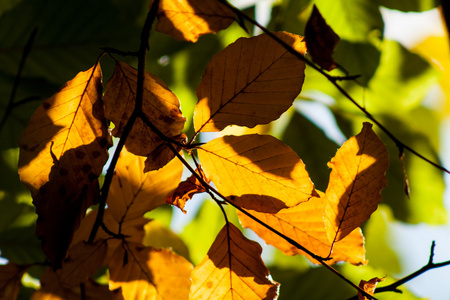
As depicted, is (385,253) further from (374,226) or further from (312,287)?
(312,287)

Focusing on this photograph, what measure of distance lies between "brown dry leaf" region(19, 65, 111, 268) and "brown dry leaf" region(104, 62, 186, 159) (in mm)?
19

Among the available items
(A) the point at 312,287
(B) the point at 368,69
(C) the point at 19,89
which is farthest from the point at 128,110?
(A) the point at 312,287

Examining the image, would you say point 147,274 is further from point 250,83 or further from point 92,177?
point 250,83

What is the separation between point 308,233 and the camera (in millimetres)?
530

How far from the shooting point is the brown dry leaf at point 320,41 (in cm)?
41

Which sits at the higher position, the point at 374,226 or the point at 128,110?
the point at 128,110

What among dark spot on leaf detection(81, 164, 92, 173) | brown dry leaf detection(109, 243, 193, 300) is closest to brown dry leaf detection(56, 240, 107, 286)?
brown dry leaf detection(109, 243, 193, 300)

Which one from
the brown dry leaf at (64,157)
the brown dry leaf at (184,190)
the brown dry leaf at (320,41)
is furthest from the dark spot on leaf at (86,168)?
the brown dry leaf at (320,41)

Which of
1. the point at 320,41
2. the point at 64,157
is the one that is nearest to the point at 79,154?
the point at 64,157

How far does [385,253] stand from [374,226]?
15cm

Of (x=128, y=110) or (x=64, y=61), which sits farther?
(x=64, y=61)

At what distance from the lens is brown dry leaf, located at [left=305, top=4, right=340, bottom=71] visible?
1.34ft

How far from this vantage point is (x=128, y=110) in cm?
50

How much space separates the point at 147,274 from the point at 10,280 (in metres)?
0.24
